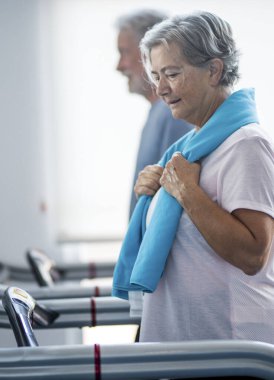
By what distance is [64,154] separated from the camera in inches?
177

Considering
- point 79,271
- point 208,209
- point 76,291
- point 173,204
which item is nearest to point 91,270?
point 79,271

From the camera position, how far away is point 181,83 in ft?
5.39

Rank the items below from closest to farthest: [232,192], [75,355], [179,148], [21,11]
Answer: [75,355]
[232,192]
[179,148]
[21,11]

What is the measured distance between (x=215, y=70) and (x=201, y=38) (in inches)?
3.0

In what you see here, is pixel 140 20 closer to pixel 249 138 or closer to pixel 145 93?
pixel 145 93

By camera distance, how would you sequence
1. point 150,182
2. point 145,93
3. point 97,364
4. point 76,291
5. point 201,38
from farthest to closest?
point 145,93 < point 76,291 < point 150,182 < point 201,38 < point 97,364

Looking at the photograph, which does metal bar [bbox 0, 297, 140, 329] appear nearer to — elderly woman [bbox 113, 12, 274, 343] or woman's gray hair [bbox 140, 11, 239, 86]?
elderly woman [bbox 113, 12, 274, 343]

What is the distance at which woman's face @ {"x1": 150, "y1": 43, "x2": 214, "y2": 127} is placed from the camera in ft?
5.37

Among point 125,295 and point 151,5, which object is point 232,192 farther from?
point 151,5

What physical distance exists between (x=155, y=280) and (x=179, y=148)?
1.18 ft

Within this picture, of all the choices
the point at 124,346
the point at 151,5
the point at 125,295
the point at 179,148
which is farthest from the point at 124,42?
the point at 151,5

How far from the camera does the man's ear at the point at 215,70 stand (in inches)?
64.3

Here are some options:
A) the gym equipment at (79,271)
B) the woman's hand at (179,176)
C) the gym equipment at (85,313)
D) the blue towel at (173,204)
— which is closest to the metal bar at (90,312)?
the gym equipment at (85,313)

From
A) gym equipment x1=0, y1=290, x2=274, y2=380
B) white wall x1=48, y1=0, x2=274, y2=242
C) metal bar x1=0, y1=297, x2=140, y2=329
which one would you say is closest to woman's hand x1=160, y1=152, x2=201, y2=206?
gym equipment x1=0, y1=290, x2=274, y2=380
